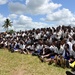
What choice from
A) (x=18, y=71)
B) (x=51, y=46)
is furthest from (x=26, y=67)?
(x=51, y=46)

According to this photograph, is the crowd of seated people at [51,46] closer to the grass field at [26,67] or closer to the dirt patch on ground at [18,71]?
the grass field at [26,67]

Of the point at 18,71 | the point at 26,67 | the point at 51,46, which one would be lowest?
the point at 18,71

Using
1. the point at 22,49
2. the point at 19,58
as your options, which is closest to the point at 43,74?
the point at 19,58

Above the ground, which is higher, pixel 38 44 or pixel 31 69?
pixel 38 44

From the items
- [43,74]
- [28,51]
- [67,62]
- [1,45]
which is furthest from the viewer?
[1,45]

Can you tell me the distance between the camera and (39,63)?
12.5 m

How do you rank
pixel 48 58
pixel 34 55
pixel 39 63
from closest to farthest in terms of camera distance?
1. pixel 39 63
2. pixel 48 58
3. pixel 34 55

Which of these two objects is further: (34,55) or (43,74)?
(34,55)

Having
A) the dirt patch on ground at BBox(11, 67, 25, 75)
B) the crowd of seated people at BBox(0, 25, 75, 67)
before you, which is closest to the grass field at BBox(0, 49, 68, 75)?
the dirt patch on ground at BBox(11, 67, 25, 75)

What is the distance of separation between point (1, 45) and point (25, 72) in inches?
352

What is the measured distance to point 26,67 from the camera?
11.9 metres

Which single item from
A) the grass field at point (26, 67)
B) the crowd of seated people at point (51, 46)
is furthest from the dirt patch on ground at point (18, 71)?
the crowd of seated people at point (51, 46)

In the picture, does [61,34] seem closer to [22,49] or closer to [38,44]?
[38,44]

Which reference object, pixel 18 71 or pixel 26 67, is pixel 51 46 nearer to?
pixel 26 67
